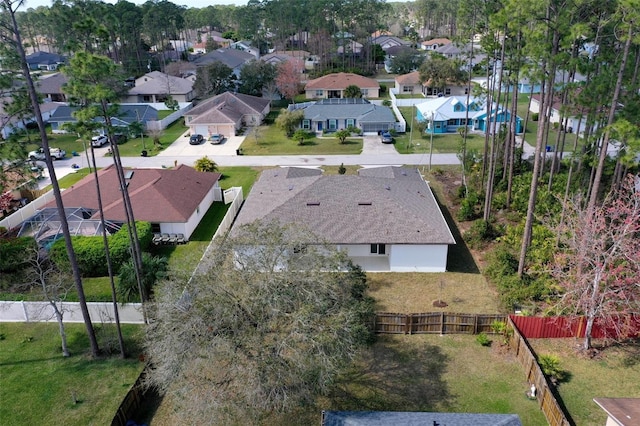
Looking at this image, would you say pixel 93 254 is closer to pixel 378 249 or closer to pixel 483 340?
pixel 378 249

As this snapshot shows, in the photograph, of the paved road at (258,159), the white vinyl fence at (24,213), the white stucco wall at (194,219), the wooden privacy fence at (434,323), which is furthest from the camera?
the paved road at (258,159)

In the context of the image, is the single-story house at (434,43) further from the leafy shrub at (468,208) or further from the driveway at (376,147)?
the leafy shrub at (468,208)

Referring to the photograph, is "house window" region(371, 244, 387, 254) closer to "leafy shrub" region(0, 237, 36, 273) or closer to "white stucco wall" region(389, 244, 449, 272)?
"white stucco wall" region(389, 244, 449, 272)

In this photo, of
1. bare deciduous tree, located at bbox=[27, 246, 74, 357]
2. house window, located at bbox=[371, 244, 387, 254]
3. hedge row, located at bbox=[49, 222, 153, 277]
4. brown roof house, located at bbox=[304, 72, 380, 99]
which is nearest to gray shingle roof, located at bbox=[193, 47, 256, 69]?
brown roof house, located at bbox=[304, 72, 380, 99]

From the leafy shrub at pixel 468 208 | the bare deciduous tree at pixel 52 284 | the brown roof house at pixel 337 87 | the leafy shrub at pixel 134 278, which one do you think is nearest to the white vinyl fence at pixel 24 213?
the bare deciduous tree at pixel 52 284

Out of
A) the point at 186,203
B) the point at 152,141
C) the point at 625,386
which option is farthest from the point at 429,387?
the point at 152,141
